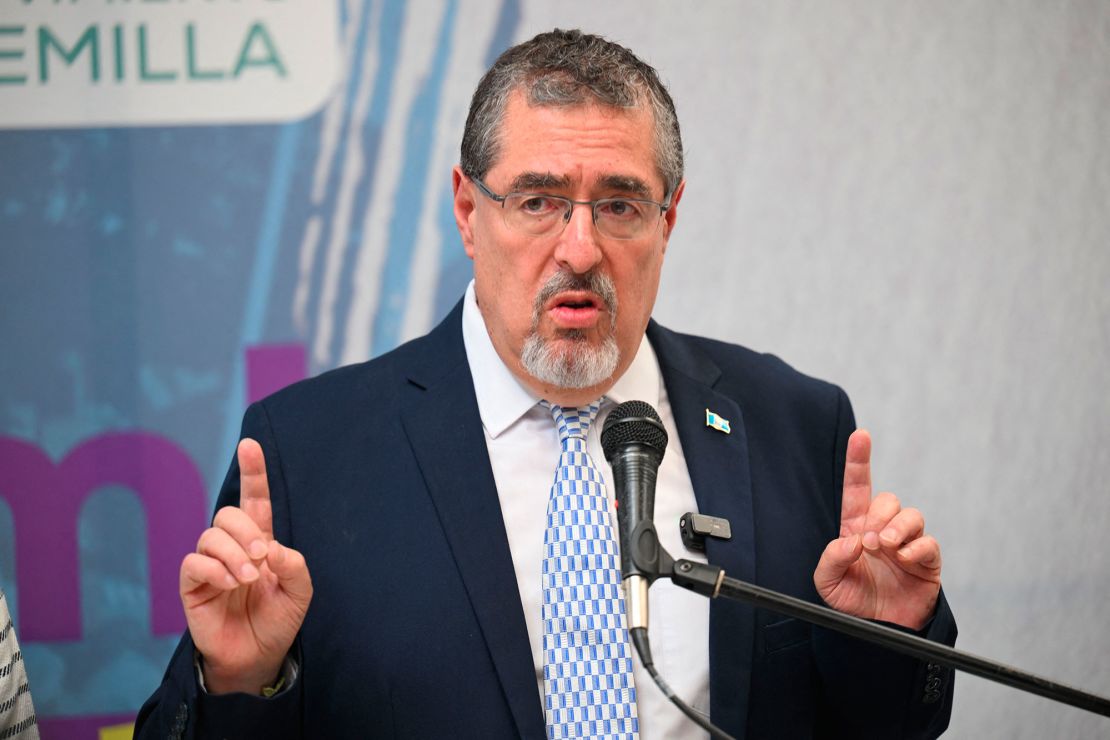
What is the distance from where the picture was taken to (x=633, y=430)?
57.6 inches

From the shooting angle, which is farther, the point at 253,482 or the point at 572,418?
the point at 572,418

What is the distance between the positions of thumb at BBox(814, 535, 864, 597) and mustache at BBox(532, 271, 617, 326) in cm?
56

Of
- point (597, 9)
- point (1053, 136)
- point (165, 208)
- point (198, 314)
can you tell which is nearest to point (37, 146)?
point (165, 208)

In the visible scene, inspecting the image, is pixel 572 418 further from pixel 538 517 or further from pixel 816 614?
pixel 816 614

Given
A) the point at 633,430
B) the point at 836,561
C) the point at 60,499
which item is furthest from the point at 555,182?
the point at 60,499

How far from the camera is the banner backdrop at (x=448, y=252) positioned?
2.71 meters

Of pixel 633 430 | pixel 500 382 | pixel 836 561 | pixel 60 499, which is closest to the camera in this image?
pixel 633 430

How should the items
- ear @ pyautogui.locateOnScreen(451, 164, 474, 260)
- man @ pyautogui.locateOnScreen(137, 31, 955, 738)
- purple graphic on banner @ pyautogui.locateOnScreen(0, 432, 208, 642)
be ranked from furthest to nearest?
1. purple graphic on banner @ pyautogui.locateOnScreen(0, 432, 208, 642)
2. ear @ pyautogui.locateOnScreen(451, 164, 474, 260)
3. man @ pyautogui.locateOnScreen(137, 31, 955, 738)

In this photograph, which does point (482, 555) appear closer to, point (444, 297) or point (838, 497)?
point (838, 497)

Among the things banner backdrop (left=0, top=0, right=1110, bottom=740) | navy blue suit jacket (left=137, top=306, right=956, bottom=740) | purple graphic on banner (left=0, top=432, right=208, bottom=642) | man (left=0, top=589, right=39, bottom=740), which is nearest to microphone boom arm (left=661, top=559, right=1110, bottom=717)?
navy blue suit jacket (left=137, top=306, right=956, bottom=740)

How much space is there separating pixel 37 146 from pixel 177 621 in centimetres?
116

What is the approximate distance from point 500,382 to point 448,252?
0.76 m

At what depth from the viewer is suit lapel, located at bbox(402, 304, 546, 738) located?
5.98ft

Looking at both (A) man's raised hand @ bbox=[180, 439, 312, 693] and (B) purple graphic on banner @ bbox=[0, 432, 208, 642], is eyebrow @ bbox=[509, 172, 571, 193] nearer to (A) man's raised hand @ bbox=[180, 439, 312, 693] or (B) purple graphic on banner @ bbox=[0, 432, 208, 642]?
(A) man's raised hand @ bbox=[180, 439, 312, 693]
